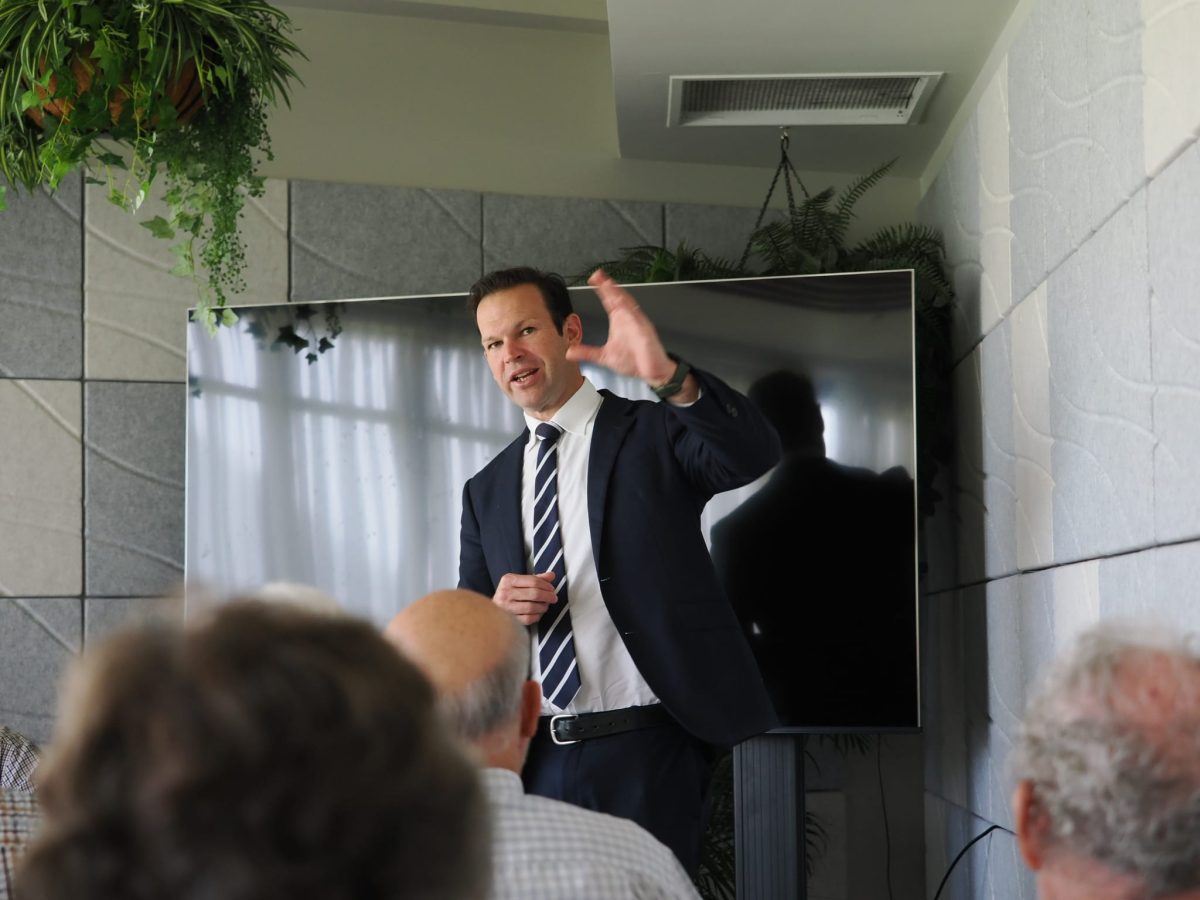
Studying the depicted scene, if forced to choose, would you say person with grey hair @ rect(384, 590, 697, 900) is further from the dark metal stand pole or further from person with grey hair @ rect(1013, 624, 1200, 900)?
the dark metal stand pole

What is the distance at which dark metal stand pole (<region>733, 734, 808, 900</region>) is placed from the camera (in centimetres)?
346

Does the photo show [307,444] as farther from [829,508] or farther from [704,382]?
[704,382]

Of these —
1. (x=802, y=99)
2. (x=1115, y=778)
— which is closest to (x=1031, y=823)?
(x=1115, y=778)

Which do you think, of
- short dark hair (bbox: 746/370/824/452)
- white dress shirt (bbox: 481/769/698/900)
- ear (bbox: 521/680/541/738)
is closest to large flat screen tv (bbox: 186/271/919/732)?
short dark hair (bbox: 746/370/824/452)

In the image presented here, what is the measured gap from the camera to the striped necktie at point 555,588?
8.89ft

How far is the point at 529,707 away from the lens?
5.36 feet

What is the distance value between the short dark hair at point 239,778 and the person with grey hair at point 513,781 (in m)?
0.47

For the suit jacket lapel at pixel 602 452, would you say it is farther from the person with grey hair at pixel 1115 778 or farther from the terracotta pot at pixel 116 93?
→ the person with grey hair at pixel 1115 778

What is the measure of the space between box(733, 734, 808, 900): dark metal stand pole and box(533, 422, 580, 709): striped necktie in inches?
36.8

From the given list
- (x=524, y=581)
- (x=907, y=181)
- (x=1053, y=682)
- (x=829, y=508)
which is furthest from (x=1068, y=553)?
(x=907, y=181)

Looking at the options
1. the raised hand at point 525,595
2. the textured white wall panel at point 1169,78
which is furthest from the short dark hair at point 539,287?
the textured white wall panel at point 1169,78

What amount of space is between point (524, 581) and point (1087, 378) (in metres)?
1.16

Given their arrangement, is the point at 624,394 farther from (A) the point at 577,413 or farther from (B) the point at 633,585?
(B) the point at 633,585

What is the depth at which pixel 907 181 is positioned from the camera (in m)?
4.54
